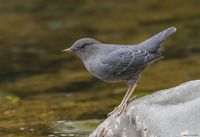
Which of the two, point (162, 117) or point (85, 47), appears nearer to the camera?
point (162, 117)

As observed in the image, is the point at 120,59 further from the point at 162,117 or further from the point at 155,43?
the point at 162,117

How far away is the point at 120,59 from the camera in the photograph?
5602mm

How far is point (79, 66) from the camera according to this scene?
10.3 metres

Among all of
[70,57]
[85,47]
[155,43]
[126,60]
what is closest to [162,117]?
[126,60]

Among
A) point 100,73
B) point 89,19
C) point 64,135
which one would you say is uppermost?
point 89,19

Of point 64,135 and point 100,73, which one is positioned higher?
point 100,73

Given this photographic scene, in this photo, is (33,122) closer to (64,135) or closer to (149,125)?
(64,135)

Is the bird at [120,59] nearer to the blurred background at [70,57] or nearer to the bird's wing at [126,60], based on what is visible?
the bird's wing at [126,60]

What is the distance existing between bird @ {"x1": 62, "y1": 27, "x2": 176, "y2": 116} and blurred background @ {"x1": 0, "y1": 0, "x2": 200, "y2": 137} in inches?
36.7

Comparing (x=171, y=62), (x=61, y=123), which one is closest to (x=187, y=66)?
(x=171, y=62)

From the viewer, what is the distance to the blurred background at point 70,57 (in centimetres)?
710

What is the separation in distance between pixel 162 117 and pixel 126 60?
116 centimetres

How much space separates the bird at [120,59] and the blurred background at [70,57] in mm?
932

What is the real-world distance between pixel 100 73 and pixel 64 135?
40.8 inches
